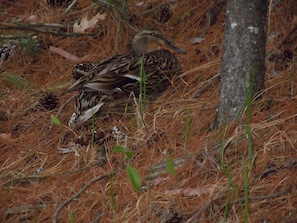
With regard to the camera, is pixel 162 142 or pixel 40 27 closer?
pixel 162 142

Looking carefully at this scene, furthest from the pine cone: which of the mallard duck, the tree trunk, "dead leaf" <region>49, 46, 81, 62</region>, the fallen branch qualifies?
the tree trunk

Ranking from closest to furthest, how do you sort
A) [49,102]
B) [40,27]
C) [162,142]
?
1. [162,142]
2. [49,102]
3. [40,27]

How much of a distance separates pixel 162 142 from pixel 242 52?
73 cm

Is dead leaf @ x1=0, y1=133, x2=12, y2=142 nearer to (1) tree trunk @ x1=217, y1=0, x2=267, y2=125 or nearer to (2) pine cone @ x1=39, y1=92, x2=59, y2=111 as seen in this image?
(2) pine cone @ x1=39, y1=92, x2=59, y2=111

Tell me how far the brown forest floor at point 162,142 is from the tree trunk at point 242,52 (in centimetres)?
15

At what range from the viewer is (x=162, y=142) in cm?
471

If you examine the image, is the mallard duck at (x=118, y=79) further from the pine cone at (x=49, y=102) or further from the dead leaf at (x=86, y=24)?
the dead leaf at (x=86, y=24)

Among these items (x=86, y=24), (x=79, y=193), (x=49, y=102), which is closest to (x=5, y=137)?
(x=49, y=102)

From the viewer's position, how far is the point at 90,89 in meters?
5.38

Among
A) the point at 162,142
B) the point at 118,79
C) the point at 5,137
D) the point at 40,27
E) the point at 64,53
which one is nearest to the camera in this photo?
the point at 162,142

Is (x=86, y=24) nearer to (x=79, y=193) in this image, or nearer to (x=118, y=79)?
(x=118, y=79)

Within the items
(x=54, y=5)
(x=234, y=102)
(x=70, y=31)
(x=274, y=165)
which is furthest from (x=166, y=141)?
(x=54, y=5)

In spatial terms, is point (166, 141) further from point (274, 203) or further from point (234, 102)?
point (274, 203)

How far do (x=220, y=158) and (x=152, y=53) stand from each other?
1.75 metres
